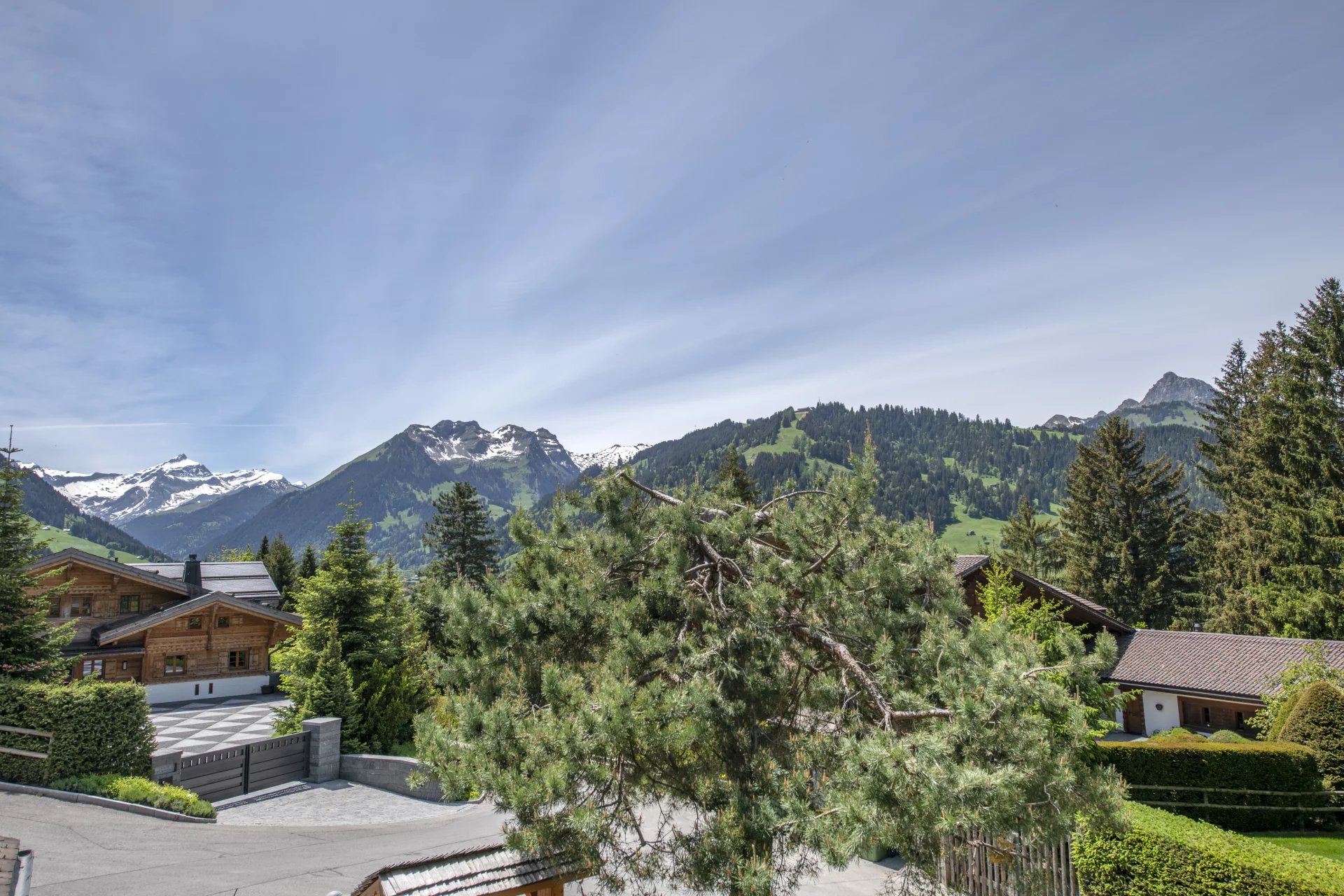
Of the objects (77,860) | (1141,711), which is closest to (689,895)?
(77,860)

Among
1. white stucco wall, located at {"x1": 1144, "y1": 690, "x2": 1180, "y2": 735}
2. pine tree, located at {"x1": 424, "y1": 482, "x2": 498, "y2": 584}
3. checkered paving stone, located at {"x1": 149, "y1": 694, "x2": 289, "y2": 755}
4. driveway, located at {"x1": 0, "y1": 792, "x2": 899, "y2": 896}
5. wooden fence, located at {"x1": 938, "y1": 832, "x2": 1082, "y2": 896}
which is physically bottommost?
white stucco wall, located at {"x1": 1144, "y1": 690, "x2": 1180, "y2": 735}

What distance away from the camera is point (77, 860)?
11812 mm

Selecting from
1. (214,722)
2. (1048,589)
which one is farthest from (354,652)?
(1048,589)

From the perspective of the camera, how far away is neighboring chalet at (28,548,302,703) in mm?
33438

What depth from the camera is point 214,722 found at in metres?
28.0

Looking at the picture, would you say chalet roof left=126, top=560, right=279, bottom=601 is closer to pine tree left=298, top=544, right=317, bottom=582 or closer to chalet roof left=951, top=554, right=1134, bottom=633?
pine tree left=298, top=544, right=317, bottom=582

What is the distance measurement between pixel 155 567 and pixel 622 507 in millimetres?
60362

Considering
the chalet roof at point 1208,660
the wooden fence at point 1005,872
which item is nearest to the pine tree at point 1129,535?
the chalet roof at point 1208,660

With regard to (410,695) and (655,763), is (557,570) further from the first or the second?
(410,695)

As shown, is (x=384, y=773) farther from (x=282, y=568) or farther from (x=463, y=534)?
(x=282, y=568)

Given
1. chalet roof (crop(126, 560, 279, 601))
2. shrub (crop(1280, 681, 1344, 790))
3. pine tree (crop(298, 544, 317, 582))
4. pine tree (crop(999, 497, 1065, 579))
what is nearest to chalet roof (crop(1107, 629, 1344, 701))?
shrub (crop(1280, 681, 1344, 790))

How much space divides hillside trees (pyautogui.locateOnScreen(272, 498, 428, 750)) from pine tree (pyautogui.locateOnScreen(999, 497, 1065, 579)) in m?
47.0

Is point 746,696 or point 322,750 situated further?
point 322,750

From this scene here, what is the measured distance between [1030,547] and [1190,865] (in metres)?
54.9
